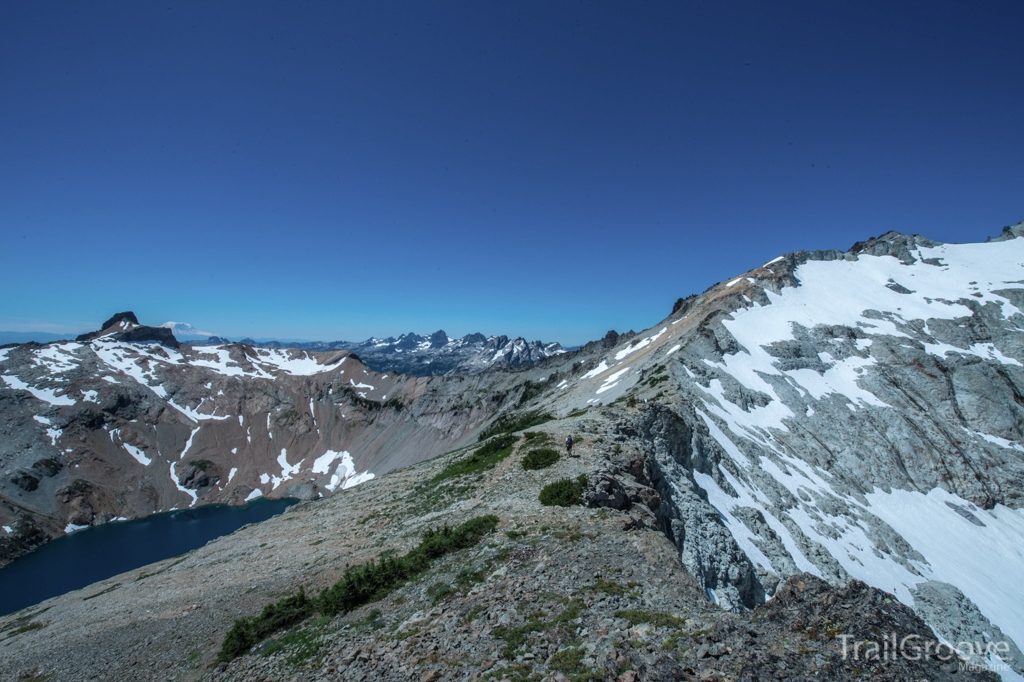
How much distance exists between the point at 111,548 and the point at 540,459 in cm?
13625

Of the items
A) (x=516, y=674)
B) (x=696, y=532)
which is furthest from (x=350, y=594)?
(x=696, y=532)

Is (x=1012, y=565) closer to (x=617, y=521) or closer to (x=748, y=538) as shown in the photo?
(x=748, y=538)

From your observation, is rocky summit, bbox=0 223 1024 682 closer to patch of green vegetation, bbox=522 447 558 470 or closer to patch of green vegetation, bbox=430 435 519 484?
patch of green vegetation, bbox=522 447 558 470

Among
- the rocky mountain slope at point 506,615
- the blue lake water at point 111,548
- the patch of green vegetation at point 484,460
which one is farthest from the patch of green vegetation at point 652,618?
the blue lake water at point 111,548

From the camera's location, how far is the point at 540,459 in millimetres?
26391

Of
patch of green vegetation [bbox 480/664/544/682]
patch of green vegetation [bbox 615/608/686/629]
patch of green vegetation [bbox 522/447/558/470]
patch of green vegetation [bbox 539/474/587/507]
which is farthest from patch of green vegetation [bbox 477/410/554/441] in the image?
patch of green vegetation [bbox 480/664/544/682]

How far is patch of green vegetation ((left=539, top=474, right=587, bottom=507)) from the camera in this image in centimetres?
2056

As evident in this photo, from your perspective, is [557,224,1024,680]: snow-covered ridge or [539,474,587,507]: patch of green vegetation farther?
[557,224,1024,680]: snow-covered ridge

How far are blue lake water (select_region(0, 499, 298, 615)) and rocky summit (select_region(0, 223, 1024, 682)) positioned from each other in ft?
36.4

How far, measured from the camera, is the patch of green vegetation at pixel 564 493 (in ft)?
67.5

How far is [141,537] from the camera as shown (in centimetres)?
11419

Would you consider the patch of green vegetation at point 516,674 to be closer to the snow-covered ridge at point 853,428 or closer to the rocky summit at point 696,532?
the rocky summit at point 696,532

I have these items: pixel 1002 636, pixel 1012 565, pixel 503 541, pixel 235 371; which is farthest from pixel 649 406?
pixel 235 371

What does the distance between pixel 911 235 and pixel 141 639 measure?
507ft
